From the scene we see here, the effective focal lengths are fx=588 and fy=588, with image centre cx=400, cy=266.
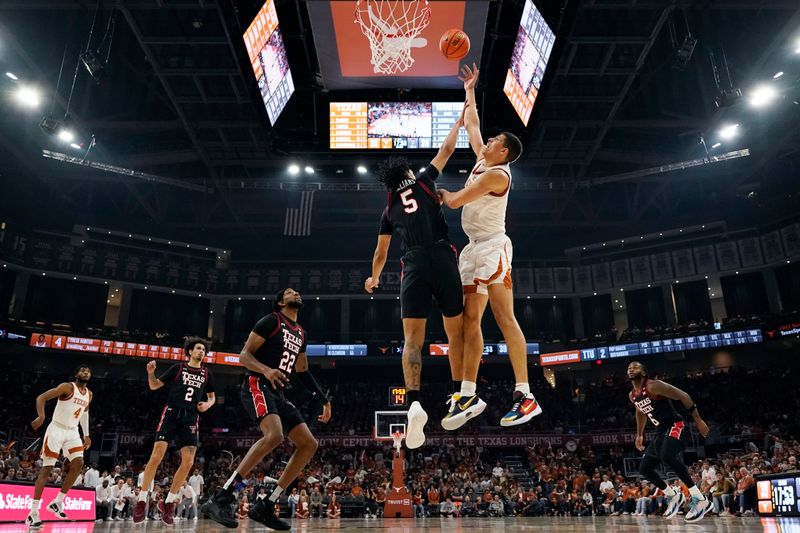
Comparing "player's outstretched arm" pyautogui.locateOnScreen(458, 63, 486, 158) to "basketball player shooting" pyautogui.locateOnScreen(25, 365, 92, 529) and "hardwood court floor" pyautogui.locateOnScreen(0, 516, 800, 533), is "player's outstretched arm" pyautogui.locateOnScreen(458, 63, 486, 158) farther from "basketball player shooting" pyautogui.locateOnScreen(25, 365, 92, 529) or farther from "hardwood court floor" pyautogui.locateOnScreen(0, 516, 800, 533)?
"basketball player shooting" pyautogui.locateOnScreen(25, 365, 92, 529)

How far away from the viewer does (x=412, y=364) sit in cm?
546

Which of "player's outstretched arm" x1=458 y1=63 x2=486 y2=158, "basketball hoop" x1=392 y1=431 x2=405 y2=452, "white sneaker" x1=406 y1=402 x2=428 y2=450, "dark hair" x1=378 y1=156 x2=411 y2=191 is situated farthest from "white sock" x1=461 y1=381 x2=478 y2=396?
"basketball hoop" x1=392 y1=431 x2=405 y2=452

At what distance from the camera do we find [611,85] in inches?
778

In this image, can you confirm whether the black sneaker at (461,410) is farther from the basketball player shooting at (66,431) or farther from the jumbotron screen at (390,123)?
the jumbotron screen at (390,123)

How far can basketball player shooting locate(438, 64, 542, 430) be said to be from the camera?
214 inches

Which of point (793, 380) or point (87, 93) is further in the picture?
point (793, 380)

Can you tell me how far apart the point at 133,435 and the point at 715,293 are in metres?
30.3

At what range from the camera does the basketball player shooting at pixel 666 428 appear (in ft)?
27.1

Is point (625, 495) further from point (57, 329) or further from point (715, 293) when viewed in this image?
point (57, 329)

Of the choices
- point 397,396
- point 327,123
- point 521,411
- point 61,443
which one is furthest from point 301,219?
point 521,411

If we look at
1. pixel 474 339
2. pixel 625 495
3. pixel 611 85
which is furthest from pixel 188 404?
pixel 611 85

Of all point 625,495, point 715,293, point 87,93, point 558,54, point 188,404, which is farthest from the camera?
point 715,293

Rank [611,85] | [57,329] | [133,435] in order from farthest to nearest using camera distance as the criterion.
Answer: [57,329], [133,435], [611,85]

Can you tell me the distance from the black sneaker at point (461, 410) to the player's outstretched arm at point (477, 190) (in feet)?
5.88
